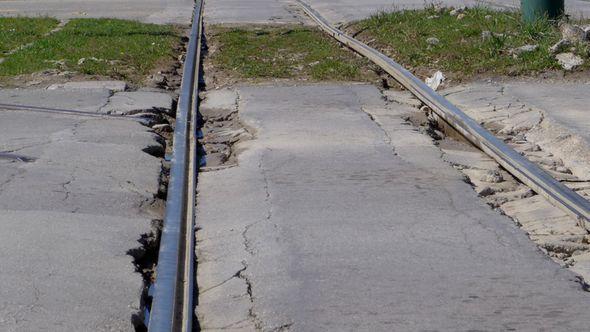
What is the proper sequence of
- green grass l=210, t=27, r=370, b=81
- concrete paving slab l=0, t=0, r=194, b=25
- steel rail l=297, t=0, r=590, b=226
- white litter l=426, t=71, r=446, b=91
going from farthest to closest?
concrete paving slab l=0, t=0, r=194, b=25 < green grass l=210, t=27, r=370, b=81 < white litter l=426, t=71, r=446, b=91 < steel rail l=297, t=0, r=590, b=226

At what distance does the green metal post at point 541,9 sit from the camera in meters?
14.1

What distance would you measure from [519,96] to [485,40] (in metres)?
3.02

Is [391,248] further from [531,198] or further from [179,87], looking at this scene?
[179,87]

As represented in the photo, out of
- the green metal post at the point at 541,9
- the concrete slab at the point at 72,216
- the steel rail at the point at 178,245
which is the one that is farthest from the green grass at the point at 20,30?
the steel rail at the point at 178,245

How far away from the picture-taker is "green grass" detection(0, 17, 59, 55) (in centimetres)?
1617

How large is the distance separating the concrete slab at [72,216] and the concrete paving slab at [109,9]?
12111mm

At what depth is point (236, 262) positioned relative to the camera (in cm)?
539

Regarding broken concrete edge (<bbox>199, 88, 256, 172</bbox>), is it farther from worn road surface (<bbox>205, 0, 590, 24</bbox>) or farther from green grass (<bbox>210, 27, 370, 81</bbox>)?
worn road surface (<bbox>205, 0, 590, 24</bbox>)

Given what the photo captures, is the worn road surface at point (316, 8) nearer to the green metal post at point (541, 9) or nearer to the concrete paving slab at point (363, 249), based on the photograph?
the green metal post at point (541, 9)

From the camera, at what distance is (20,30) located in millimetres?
18188

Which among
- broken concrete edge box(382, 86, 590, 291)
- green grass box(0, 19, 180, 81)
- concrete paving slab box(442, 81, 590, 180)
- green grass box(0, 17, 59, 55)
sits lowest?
green grass box(0, 17, 59, 55)

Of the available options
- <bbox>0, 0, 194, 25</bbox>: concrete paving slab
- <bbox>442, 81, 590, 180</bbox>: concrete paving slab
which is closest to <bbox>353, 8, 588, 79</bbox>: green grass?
<bbox>442, 81, 590, 180</bbox>: concrete paving slab

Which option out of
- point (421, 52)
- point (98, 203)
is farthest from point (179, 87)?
point (98, 203)

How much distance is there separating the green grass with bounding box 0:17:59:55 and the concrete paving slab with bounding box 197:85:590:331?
28.6ft
